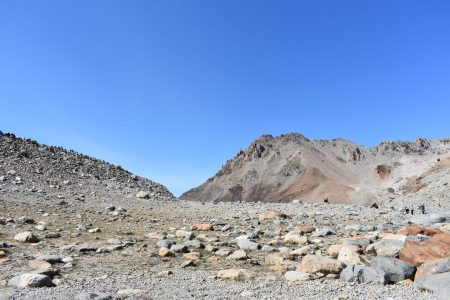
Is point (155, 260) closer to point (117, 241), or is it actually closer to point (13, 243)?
point (117, 241)

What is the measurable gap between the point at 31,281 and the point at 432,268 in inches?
315

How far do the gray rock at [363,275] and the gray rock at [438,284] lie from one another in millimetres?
767

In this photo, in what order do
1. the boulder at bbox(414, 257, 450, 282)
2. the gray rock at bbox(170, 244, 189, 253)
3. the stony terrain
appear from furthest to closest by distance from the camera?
1. the gray rock at bbox(170, 244, 189, 253)
2. the boulder at bbox(414, 257, 450, 282)
3. the stony terrain

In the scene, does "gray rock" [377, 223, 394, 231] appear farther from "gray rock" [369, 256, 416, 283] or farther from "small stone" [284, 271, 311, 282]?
"small stone" [284, 271, 311, 282]

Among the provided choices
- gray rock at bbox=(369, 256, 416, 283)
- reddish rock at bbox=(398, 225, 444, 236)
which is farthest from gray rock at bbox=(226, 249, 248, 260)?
reddish rock at bbox=(398, 225, 444, 236)

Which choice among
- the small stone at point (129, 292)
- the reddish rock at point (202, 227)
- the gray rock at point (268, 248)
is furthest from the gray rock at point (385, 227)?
the small stone at point (129, 292)

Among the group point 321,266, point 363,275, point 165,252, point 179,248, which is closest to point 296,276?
point 321,266

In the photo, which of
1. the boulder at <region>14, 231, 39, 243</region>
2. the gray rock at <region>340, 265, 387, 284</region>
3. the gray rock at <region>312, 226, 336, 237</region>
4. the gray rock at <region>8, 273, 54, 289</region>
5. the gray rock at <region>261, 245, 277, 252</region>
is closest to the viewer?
the gray rock at <region>8, 273, 54, 289</region>

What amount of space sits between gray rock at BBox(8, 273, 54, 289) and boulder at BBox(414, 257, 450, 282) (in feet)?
24.5

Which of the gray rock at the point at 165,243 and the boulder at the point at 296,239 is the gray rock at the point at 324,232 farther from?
the gray rock at the point at 165,243

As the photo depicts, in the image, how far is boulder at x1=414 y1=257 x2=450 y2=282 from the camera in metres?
8.40

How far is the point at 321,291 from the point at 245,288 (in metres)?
1.47

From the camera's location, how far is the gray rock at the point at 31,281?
8297mm

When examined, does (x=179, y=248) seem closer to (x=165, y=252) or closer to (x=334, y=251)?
(x=165, y=252)
